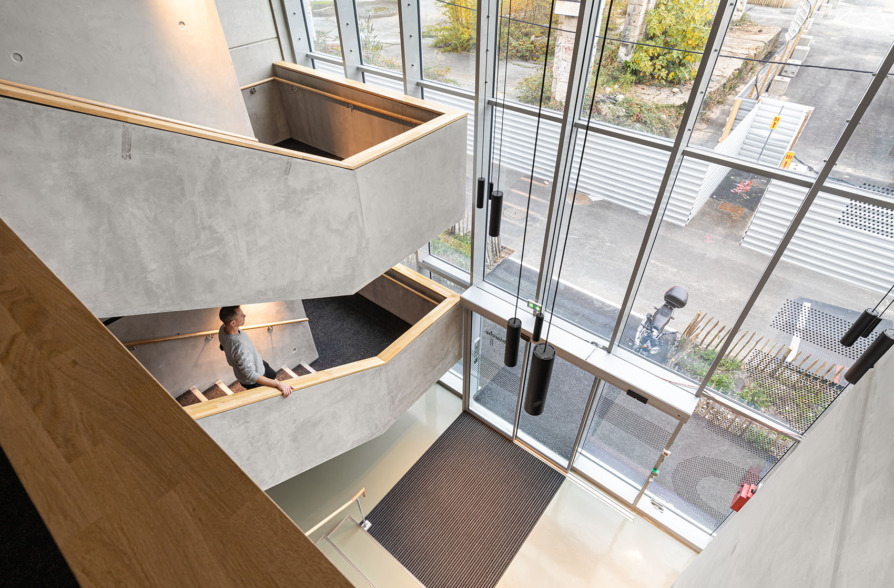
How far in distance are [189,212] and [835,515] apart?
3.51 m

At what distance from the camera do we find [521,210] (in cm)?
545

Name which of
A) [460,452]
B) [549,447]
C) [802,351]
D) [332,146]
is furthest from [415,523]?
[332,146]

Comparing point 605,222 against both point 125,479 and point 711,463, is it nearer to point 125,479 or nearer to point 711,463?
point 711,463

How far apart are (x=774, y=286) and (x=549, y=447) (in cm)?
385

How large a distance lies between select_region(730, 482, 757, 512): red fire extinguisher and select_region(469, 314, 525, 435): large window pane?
282 cm

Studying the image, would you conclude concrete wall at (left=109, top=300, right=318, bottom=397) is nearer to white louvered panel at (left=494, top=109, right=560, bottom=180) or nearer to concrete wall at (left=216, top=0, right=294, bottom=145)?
concrete wall at (left=216, top=0, right=294, bottom=145)

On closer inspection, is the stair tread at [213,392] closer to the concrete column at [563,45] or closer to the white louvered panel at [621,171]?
the white louvered panel at [621,171]

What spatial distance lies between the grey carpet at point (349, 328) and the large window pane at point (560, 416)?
223 cm

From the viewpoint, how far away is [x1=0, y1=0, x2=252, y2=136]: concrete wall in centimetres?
316

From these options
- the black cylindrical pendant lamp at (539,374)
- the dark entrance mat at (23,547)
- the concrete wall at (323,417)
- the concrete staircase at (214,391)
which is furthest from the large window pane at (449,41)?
the dark entrance mat at (23,547)

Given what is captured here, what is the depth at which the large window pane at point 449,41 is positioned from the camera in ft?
16.0

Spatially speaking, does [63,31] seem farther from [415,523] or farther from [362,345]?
[415,523]

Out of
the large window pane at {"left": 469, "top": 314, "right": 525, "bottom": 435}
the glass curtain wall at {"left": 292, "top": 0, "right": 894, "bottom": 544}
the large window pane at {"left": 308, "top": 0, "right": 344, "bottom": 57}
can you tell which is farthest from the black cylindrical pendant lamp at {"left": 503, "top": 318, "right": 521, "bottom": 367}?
the large window pane at {"left": 308, "top": 0, "right": 344, "bottom": 57}

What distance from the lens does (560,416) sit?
21.1ft
